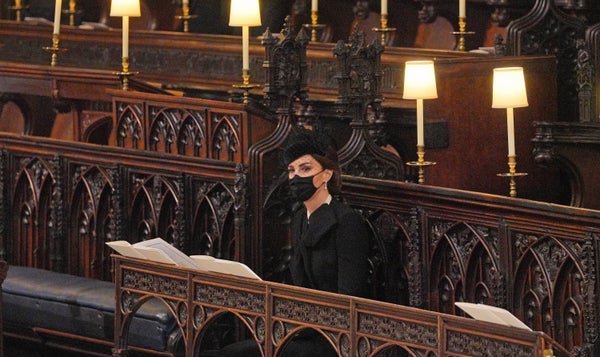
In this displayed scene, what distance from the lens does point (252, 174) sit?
7.90 metres

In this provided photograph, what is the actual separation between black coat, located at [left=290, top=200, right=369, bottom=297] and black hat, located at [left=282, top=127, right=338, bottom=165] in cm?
23

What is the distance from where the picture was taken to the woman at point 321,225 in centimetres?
711

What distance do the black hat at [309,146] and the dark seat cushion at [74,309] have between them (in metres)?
1.12

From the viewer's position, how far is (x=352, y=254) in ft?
23.2

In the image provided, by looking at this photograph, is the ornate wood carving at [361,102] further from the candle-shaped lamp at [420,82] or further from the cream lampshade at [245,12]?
the cream lampshade at [245,12]

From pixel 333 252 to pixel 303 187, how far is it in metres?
0.33

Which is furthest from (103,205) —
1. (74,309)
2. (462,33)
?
(462,33)

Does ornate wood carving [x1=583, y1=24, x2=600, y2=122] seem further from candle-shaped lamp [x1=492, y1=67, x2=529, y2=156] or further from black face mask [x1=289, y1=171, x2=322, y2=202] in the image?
black face mask [x1=289, y1=171, x2=322, y2=202]

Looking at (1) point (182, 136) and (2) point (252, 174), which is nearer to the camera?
(2) point (252, 174)

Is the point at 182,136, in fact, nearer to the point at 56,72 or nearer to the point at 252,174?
the point at 252,174

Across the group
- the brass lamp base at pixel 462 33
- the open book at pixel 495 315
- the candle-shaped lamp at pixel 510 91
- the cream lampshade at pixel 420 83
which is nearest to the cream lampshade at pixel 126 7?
the cream lampshade at pixel 420 83

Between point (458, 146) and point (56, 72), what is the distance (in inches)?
102

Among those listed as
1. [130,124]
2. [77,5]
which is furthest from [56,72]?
[77,5]

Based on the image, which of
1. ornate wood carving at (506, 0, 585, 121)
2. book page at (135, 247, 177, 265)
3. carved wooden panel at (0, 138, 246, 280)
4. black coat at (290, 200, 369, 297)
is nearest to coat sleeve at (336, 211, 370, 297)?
black coat at (290, 200, 369, 297)
